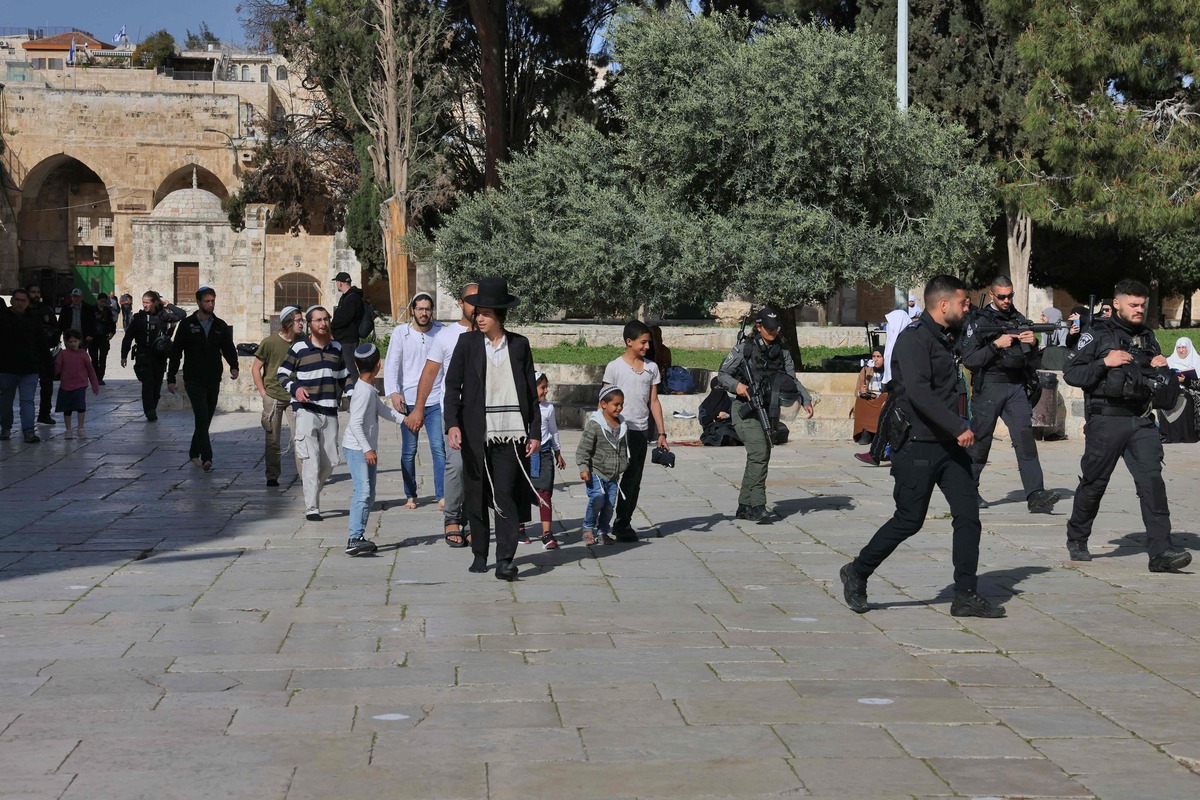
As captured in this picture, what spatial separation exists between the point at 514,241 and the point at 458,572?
11.4 meters

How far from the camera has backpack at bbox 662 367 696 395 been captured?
1661 centimetres

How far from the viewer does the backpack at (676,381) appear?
1661cm

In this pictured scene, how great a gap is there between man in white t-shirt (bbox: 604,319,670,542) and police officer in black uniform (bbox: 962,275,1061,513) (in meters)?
2.18

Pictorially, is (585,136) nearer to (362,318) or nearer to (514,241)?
(514,241)

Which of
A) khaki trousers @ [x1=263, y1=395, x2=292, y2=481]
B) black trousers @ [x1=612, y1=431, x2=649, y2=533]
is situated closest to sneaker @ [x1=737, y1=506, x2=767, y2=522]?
black trousers @ [x1=612, y1=431, x2=649, y2=533]

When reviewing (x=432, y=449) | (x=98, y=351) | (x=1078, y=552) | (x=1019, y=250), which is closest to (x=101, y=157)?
(x=98, y=351)

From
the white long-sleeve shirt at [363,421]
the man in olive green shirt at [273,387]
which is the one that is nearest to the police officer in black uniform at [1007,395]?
the white long-sleeve shirt at [363,421]

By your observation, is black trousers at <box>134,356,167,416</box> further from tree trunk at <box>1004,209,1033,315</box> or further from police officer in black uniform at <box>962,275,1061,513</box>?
tree trunk at <box>1004,209,1033,315</box>

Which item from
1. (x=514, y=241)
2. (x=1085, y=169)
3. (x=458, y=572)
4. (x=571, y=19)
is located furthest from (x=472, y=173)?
(x=458, y=572)

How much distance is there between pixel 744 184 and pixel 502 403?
9.96m

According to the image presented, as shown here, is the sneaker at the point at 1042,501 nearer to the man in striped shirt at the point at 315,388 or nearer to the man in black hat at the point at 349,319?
the man in striped shirt at the point at 315,388

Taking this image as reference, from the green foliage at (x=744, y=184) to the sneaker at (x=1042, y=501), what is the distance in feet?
21.5

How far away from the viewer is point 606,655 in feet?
18.4

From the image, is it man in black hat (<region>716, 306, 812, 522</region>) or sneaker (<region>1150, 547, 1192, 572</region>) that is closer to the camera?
sneaker (<region>1150, 547, 1192, 572</region>)
